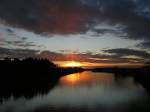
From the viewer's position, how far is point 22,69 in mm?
104062

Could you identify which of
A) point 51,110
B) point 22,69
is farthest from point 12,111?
point 22,69

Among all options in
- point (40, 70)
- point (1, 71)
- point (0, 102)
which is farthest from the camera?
point (40, 70)

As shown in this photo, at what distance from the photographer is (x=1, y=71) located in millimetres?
87562

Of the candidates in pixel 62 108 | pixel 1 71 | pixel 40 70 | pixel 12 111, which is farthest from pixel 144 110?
pixel 40 70

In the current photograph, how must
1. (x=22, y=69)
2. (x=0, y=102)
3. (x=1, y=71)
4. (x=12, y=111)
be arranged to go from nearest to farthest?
1. (x=12, y=111)
2. (x=0, y=102)
3. (x=1, y=71)
4. (x=22, y=69)

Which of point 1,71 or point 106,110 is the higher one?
point 1,71

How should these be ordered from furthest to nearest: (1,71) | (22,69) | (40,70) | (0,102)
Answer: (40,70), (22,69), (1,71), (0,102)

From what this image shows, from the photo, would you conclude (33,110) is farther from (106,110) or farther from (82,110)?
(106,110)

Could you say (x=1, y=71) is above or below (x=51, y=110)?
above

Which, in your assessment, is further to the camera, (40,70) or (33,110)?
(40,70)

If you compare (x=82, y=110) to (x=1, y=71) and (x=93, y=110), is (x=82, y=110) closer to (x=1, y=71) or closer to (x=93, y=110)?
(x=93, y=110)

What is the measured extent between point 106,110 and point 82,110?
3.02 metres

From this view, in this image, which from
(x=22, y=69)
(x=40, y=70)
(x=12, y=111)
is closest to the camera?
(x=12, y=111)

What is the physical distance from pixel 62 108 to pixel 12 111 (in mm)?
6261
